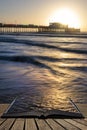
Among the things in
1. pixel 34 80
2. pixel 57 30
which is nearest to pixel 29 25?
pixel 57 30

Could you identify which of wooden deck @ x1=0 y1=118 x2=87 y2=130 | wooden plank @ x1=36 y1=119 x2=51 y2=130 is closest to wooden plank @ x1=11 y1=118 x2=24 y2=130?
wooden deck @ x1=0 y1=118 x2=87 y2=130

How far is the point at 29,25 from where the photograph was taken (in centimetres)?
17888

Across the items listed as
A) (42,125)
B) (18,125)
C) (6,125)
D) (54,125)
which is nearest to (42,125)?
(42,125)

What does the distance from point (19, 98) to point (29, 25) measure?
171826 mm

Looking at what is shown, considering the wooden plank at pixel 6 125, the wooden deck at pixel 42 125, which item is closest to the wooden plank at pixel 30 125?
the wooden deck at pixel 42 125

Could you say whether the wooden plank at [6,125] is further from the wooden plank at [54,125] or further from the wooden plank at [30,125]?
the wooden plank at [54,125]

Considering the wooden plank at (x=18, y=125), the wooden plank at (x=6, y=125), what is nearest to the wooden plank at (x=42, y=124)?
the wooden plank at (x=18, y=125)

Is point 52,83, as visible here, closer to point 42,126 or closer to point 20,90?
point 20,90

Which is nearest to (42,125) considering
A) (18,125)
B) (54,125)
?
(54,125)

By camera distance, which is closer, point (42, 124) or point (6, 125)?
point (6, 125)

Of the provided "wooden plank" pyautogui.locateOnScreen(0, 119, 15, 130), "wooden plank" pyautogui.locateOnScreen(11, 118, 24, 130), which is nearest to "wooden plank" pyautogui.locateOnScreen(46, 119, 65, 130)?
"wooden plank" pyautogui.locateOnScreen(11, 118, 24, 130)

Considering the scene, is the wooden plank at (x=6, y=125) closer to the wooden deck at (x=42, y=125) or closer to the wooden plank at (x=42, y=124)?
the wooden deck at (x=42, y=125)

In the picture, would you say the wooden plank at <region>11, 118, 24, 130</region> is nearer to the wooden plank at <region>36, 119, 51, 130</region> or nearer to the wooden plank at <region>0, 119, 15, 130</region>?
the wooden plank at <region>0, 119, 15, 130</region>

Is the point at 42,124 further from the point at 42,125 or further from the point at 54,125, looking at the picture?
the point at 54,125
